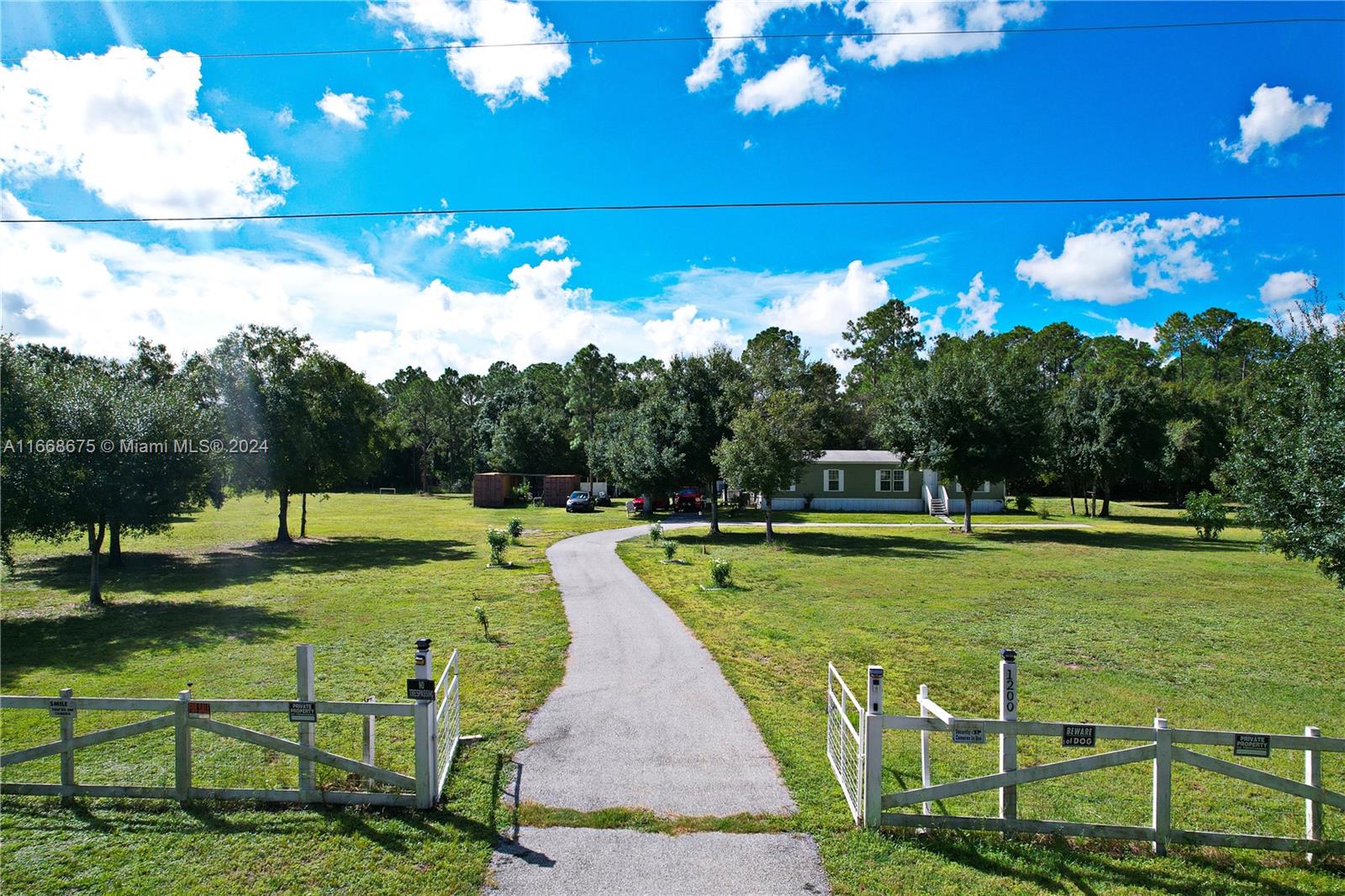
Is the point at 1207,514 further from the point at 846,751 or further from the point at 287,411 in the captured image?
the point at 287,411

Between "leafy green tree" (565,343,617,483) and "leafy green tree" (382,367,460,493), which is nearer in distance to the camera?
"leafy green tree" (565,343,617,483)

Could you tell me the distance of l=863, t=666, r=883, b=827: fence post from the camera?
601 centimetres

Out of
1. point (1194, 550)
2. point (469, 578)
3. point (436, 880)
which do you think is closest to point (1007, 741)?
point (436, 880)

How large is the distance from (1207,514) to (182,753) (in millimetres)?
37566

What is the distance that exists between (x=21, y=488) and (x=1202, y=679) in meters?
23.2

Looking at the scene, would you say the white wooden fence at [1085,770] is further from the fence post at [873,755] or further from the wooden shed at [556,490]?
the wooden shed at [556,490]

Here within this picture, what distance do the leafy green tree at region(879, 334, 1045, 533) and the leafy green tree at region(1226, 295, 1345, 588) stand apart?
55.0ft

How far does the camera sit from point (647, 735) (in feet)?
26.9

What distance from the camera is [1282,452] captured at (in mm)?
13086

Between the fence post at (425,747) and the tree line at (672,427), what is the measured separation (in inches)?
534

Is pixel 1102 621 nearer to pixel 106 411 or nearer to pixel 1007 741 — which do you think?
pixel 1007 741

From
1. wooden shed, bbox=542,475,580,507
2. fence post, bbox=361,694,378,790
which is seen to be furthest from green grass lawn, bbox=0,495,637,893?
wooden shed, bbox=542,475,580,507

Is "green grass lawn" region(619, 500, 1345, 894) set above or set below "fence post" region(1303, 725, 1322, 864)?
below

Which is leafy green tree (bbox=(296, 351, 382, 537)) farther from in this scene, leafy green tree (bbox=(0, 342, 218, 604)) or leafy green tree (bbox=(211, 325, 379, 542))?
leafy green tree (bbox=(0, 342, 218, 604))
